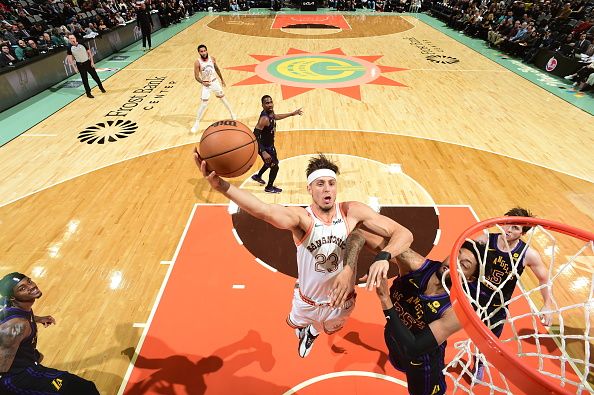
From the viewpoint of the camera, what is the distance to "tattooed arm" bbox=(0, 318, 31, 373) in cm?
292

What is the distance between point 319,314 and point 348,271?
3.48 ft

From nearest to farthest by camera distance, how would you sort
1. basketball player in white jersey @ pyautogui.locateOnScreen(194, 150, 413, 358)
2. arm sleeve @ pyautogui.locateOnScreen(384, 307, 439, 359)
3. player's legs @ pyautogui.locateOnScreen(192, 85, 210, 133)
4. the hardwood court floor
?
arm sleeve @ pyautogui.locateOnScreen(384, 307, 439, 359) → basketball player in white jersey @ pyautogui.locateOnScreen(194, 150, 413, 358) → the hardwood court floor → player's legs @ pyautogui.locateOnScreen(192, 85, 210, 133)

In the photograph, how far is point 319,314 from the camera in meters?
3.63

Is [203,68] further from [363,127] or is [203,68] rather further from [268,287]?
[268,287]

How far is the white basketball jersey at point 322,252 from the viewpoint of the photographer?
3162 mm

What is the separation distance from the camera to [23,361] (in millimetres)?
3053

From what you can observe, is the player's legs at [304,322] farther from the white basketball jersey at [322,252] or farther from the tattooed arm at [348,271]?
the tattooed arm at [348,271]

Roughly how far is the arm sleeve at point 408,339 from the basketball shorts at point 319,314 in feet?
3.86

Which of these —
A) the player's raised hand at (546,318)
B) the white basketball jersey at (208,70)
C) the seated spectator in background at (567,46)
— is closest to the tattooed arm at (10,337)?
the player's raised hand at (546,318)

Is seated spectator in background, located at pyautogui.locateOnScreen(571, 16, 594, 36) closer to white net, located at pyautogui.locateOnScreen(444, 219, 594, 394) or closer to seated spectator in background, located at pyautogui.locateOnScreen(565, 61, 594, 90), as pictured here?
seated spectator in background, located at pyautogui.locateOnScreen(565, 61, 594, 90)

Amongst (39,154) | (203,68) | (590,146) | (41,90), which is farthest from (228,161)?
(41,90)

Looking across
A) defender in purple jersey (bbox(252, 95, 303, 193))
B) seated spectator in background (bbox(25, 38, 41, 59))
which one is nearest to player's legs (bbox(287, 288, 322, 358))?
defender in purple jersey (bbox(252, 95, 303, 193))

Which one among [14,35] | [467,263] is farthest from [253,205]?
[14,35]

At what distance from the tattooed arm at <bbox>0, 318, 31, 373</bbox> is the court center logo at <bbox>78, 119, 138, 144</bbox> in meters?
6.23
